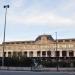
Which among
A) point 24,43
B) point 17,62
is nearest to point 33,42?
point 24,43

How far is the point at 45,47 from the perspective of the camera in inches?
5344

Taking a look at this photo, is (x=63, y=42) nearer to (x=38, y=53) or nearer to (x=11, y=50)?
(x=38, y=53)

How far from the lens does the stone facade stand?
132m

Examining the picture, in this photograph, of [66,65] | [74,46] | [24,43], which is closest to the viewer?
[66,65]

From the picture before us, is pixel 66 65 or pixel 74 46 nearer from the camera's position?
pixel 66 65

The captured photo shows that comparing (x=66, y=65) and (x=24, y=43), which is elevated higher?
(x=24, y=43)

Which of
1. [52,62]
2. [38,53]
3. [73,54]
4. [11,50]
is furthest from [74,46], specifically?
[52,62]

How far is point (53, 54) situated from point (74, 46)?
29.5 feet

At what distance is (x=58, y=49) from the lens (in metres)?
135

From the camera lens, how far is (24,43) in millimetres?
140375

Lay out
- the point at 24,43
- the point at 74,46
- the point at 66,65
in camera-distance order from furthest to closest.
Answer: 1. the point at 24,43
2. the point at 74,46
3. the point at 66,65

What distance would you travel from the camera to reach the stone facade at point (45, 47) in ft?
434

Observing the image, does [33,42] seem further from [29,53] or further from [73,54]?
[73,54]

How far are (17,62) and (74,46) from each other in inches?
2193
